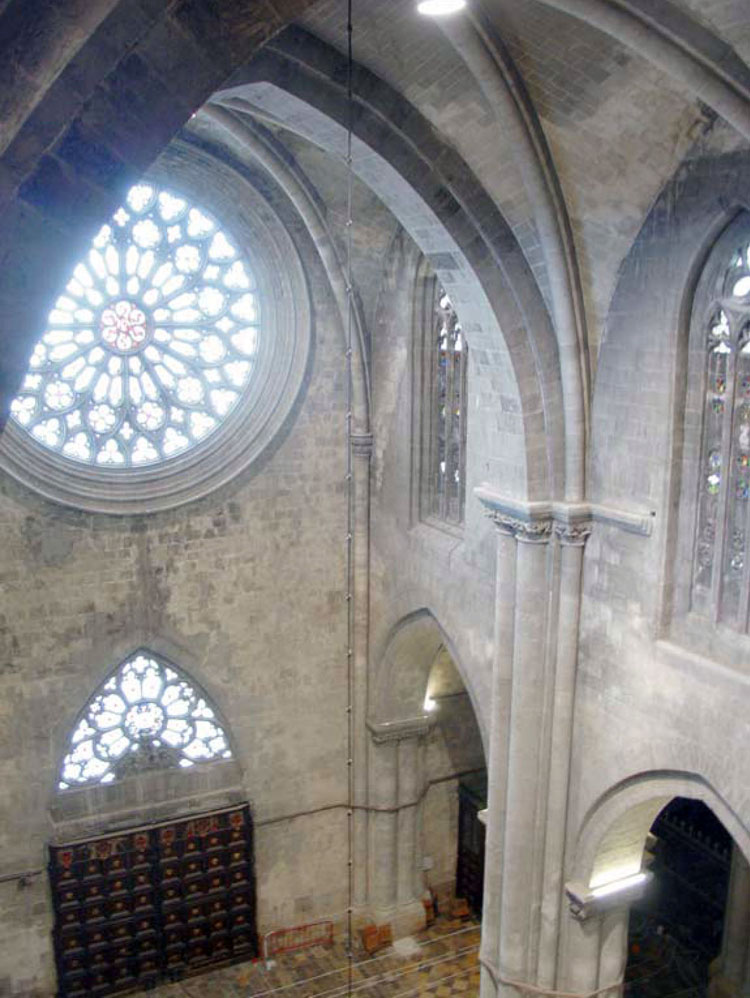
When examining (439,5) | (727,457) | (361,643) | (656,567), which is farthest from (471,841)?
(439,5)

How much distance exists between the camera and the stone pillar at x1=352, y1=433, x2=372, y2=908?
13227mm

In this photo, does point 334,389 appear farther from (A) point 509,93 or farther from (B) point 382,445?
(A) point 509,93

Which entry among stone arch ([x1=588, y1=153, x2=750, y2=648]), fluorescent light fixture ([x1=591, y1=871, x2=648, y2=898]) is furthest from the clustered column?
stone arch ([x1=588, y1=153, x2=750, y2=648])

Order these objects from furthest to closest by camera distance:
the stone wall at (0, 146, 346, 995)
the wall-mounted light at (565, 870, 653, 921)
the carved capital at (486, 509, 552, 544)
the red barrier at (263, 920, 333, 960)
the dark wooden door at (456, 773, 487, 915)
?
the dark wooden door at (456, 773, 487, 915), the red barrier at (263, 920, 333, 960), the stone wall at (0, 146, 346, 995), the wall-mounted light at (565, 870, 653, 921), the carved capital at (486, 509, 552, 544)

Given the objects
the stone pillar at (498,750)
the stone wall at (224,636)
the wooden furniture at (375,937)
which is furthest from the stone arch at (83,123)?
the wooden furniture at (375,937)

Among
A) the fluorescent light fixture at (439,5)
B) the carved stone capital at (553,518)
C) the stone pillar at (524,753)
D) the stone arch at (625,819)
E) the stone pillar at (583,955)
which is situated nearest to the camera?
the fluorescent light fixture at (439,5)

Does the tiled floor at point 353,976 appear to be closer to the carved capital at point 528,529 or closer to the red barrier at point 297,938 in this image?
the red barrier at point 297,938

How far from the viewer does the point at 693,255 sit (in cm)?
802

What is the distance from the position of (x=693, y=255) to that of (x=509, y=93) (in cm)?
182

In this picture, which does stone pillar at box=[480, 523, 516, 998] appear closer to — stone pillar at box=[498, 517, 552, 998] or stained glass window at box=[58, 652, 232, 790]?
stone pillar at box=[498, 517, 552, 998]

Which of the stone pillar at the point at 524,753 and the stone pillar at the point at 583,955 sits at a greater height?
Answer: the stone pillar at the point at 524,753

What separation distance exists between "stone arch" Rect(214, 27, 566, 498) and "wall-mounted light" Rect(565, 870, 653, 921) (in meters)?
3.66

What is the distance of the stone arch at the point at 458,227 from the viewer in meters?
8.27

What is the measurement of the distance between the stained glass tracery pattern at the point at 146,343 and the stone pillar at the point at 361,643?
5.79ft
